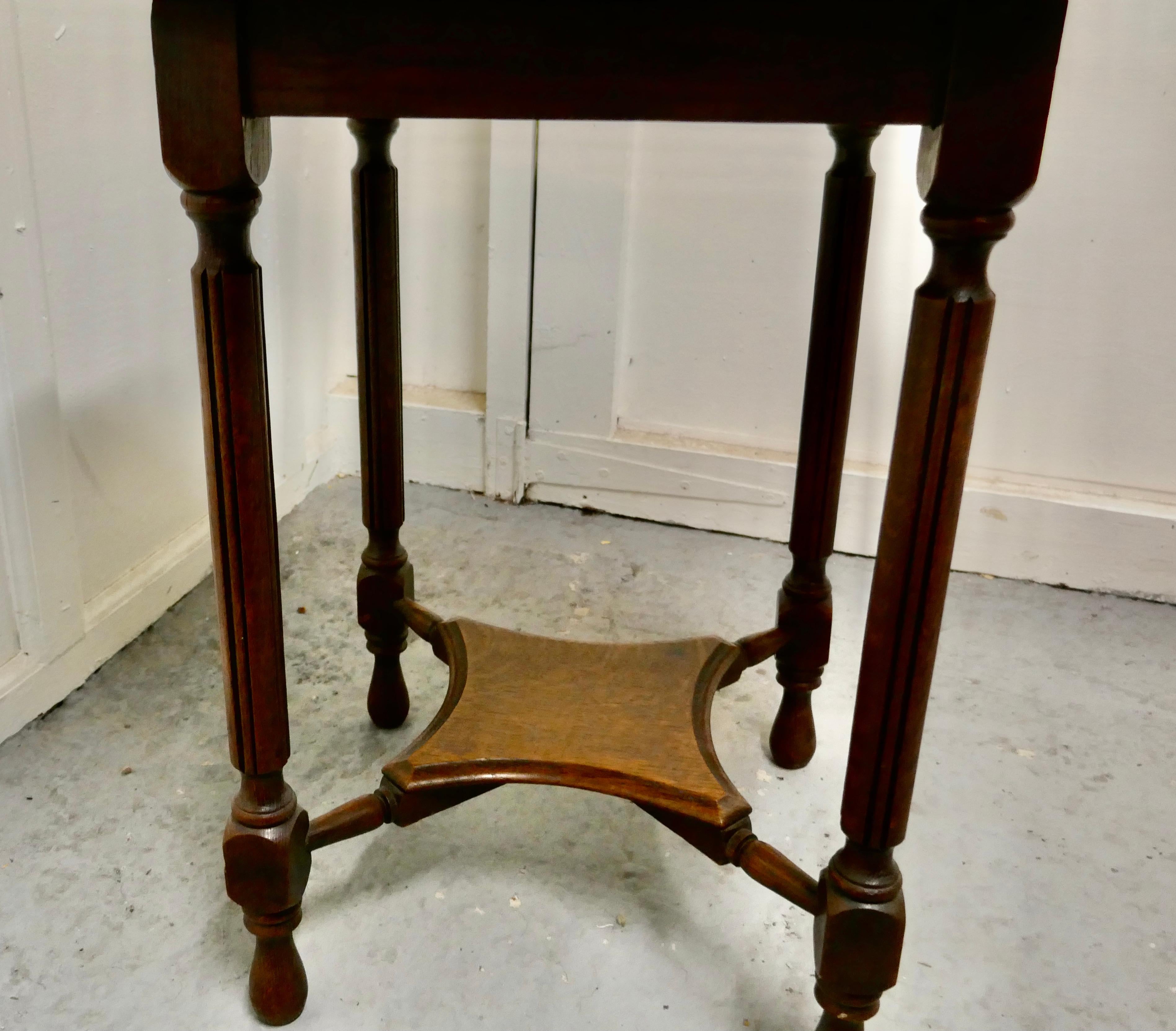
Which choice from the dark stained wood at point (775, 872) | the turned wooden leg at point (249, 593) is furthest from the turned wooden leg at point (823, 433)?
the turned wooden leg at point (249, 593)

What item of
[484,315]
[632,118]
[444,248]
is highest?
[632,118]

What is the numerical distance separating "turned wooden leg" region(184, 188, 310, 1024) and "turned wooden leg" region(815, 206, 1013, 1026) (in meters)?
0.39

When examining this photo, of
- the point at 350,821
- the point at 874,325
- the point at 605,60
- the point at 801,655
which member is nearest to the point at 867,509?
the point at 874,325

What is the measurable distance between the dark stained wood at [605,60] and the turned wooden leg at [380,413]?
29 centimetres

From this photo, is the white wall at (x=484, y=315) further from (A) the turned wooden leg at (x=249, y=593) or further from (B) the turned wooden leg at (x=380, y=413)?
(A) the turned wooden leg at (x=249, y=593)

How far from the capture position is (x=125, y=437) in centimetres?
121

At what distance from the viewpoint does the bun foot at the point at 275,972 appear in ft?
2.50

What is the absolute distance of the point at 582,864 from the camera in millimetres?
945

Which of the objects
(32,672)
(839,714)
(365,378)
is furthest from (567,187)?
(32,672)

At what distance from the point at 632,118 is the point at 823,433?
475 mm

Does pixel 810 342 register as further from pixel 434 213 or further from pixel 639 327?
pixel 434 213

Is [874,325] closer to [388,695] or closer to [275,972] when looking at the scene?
[388,695]

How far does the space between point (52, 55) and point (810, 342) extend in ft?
2.59

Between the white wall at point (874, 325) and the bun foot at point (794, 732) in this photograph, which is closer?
the bun foot at point (794, 732)
